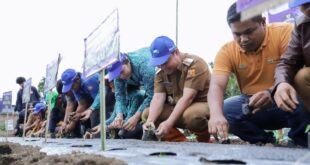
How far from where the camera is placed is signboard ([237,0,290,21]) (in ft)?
2.93

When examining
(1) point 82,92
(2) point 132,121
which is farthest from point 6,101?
(2) point 132,121

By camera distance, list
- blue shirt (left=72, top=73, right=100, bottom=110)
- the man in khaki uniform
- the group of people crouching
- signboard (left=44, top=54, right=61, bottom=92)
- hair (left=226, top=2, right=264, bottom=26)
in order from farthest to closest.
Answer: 1. blue shirt (left=72, top=73, right=100, bottom=110)
2. signboard (left=44, top=54, right=61, bottom=92)
3. the man in khaki uniform
4. hair (left=226, top=2, right=264, bottom=26)
5. the group of people crouching

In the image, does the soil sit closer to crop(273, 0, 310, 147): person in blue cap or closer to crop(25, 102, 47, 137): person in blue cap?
crop(273, 0, 310, 147): person in blue cap

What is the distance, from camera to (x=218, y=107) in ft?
8.67

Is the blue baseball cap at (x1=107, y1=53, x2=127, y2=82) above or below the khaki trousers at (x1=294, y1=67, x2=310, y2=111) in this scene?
above

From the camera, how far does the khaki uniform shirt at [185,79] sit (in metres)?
3.21

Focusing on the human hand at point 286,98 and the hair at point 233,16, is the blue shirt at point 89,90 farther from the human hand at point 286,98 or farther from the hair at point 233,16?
the human hand at point 286,98

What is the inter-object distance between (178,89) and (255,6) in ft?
8.19

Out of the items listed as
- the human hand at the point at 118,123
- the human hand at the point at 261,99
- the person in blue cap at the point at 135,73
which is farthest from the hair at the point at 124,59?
the human hand at the point at 261,99

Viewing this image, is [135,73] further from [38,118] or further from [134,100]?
[38,118]

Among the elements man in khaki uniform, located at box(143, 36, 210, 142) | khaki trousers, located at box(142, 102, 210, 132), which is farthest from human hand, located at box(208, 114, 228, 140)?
khaki trousers, located at box(142, 102, 210, 132)

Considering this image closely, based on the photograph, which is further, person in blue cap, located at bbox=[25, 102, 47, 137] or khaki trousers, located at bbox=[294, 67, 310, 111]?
person in blue cap, located at bbox=[25, 102, 47, 137]

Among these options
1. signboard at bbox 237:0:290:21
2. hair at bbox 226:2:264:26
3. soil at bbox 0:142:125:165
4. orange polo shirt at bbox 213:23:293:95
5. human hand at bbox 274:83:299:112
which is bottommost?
soil at bbox 0:142:125:165

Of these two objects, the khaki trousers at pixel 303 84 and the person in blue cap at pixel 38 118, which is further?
the person in blue cap at pixel 38 118
